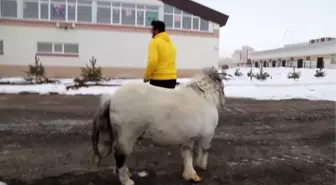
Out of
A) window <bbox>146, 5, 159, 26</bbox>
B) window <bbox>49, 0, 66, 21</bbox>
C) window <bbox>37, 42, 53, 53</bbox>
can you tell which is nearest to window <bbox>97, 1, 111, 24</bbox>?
window <bbox>49, 0, 66, 21</bbox>

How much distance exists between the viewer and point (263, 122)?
26.7 ft

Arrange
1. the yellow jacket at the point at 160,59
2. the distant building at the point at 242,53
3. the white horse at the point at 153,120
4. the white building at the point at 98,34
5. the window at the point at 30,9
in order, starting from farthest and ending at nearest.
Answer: the distant building at the point at 242,53 → the window at the point at 30,9 → the white building at the point at 98,34 → the yellow jacket at the point at 160,59 → the white horse at the point at 153,120

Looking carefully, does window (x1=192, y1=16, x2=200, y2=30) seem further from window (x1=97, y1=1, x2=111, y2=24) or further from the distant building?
the distant building

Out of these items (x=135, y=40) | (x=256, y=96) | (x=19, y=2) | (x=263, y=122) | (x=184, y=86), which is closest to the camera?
(x=184, y=86)

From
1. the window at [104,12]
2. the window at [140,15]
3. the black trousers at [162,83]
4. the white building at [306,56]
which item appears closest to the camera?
the black trousers at [162,83]

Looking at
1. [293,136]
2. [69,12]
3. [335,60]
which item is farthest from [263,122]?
[335,60]

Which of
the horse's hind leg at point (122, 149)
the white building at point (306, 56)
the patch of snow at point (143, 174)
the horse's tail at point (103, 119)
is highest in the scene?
the white building at point (306, 56)

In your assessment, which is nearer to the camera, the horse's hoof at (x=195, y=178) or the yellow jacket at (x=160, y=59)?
the horse's hoof at (x=195, y=178)

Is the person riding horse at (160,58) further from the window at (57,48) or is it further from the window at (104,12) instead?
the window at (104,12)

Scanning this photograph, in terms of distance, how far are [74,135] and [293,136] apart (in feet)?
15.0

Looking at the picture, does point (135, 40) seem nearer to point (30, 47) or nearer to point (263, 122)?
point (30, 47)

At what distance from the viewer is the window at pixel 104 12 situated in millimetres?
24359

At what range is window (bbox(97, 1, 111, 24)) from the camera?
79.9ft

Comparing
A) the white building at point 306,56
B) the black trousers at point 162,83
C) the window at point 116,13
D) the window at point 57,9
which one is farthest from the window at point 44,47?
the white building at point 306,56
